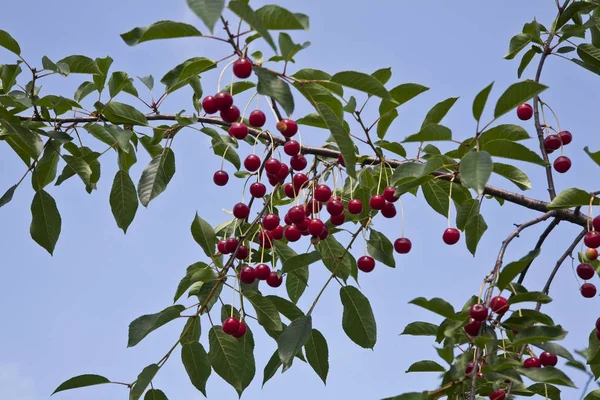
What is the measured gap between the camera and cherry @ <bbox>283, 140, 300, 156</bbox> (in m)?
2.84

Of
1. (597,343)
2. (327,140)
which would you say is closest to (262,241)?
(327,140)

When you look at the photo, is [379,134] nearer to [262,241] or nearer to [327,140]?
[327,140]

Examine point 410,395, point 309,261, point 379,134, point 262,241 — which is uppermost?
point 379,134

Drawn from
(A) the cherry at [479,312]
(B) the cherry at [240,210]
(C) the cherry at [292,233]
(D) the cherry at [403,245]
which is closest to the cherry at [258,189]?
(B) the cherry at [240,210]

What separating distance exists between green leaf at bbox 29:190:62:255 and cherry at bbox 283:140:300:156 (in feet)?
3.41

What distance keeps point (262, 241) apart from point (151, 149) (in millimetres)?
758

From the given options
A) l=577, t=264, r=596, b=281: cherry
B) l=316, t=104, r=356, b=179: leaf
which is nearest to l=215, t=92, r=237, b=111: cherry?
l=316, t=104, r=356, b=179: leaf

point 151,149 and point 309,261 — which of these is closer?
point 309,261

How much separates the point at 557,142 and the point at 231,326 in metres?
1.81

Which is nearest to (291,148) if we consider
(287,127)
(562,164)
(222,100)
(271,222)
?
(287,127)

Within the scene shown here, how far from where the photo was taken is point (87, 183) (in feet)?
10.1

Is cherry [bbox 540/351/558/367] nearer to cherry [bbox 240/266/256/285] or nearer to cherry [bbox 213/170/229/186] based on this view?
cherry [bbox 240/266/256/285]

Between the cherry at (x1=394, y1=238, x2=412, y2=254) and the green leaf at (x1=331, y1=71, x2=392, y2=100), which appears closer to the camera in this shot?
the green leaf at (x1=331, y1=71, x2=392, y2=100)

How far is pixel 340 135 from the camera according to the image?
7.95 feet
